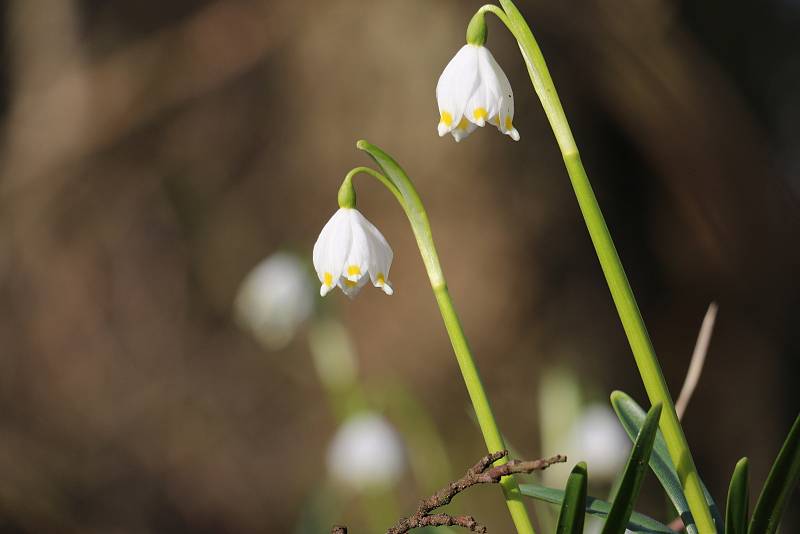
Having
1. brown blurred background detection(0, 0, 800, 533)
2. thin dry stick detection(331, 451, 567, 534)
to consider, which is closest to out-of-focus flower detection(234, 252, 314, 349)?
brown blurred background detection(0, 0, 800, 533)

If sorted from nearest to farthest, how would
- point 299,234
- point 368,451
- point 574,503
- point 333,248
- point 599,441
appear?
point 574,503 → point 333,248 → point 599,441 → point 368,451 → point 299,234

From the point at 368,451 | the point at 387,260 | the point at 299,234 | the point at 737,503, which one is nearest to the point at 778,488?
the point at 737,503

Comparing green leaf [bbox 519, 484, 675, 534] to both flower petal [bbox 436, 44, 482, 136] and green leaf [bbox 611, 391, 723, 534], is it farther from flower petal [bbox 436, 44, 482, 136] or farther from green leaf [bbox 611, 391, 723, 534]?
flower petal [bbox 436, 44, 482, 136]

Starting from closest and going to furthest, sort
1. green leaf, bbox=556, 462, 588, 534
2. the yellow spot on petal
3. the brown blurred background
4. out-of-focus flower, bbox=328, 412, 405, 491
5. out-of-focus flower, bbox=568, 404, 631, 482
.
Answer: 1. green leaf, bbox=556, 462, 588, 534
2. the yellow spot on petal
3. out-of-focus flower, bbox=568, 404, 631, 482
4. out-of-focus flower, bbox=328, 412, 405, 491
5. the brown blurred background

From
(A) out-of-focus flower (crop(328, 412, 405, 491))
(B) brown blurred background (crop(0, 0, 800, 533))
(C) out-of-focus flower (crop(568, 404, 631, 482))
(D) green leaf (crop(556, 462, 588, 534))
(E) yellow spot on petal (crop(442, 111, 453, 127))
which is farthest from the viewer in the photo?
(B) brown blurred background (crop(0, 0, 800, 533))

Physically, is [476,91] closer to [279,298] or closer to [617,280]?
[617,280]
